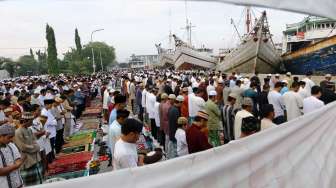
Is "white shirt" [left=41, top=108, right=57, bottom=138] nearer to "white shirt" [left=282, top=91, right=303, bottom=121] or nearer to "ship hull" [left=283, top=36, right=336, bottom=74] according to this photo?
"white shirt" [left=282, top=91, right=303, bottom=121]

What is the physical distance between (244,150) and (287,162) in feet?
1.34

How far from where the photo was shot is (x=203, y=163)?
6.49ft

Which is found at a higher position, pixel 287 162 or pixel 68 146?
pixel 287 162

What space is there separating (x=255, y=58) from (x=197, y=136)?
25633mm

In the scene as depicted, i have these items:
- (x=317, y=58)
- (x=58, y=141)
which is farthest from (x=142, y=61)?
(x=58, y=141)

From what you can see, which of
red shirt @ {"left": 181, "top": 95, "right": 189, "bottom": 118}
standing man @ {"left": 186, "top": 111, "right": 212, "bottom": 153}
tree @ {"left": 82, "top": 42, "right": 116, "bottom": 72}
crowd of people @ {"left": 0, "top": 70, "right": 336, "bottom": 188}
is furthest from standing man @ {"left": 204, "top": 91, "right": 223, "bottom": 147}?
tree @ {"left": 82, "top": 42, "right": 116, "bottom": 72}

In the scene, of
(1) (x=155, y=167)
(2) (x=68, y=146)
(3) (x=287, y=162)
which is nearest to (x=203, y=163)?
(1) (x=155, y=167)

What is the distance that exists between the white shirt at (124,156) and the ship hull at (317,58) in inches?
819

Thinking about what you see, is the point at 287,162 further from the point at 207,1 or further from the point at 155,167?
the point at 207,1

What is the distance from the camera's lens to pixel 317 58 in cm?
2431

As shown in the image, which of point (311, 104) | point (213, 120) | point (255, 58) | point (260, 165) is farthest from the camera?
point (255, 58)

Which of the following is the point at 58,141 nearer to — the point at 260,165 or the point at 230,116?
the point at 230,116

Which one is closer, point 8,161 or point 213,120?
point 8,161

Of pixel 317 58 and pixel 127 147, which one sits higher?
pixel 317 58
